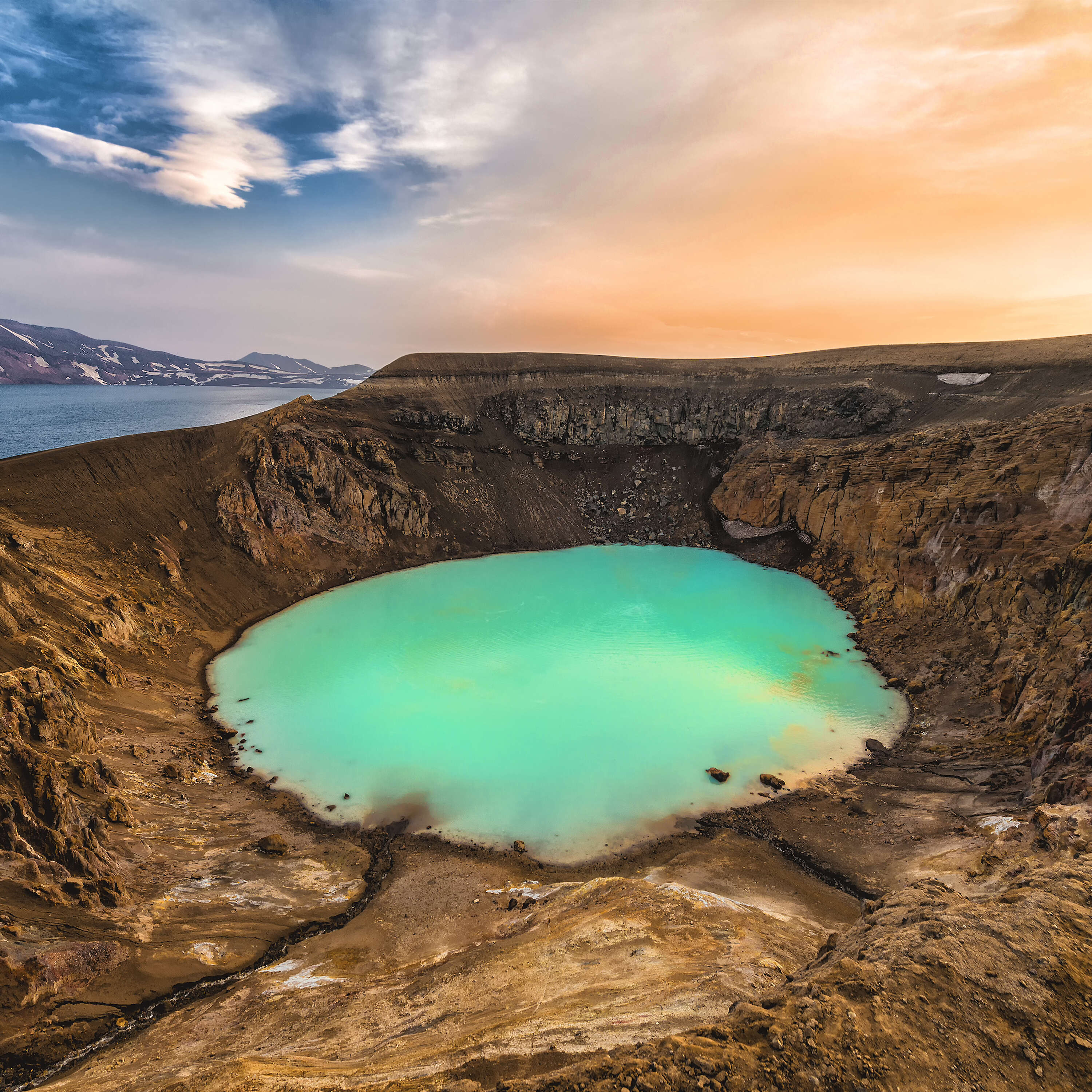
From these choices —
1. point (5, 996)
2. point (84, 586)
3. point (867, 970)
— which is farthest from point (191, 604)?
point (867, 970)

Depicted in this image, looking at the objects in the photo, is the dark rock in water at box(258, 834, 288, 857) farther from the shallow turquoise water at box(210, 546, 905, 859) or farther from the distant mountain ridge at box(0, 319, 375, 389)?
the distant mountain ridge at box(0, 319, 375, 389)

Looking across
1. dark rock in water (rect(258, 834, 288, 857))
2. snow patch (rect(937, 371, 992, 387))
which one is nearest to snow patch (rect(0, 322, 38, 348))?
dark rock in water (rect(258, 834, 288, 857))

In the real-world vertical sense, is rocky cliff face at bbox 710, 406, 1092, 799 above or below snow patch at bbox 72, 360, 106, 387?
below

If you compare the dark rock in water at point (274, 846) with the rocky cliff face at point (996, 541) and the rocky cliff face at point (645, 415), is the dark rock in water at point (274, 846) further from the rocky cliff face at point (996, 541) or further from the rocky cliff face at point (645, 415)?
the rocky cliff face at point (645, 415)

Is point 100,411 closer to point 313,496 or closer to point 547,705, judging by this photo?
point 313,496

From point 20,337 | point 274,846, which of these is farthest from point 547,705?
point 20,337

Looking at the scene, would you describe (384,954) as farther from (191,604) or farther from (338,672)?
(191,604)

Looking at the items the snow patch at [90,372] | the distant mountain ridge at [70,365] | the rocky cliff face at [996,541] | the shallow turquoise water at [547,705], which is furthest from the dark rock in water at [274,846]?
the snow patch at [90,372]
